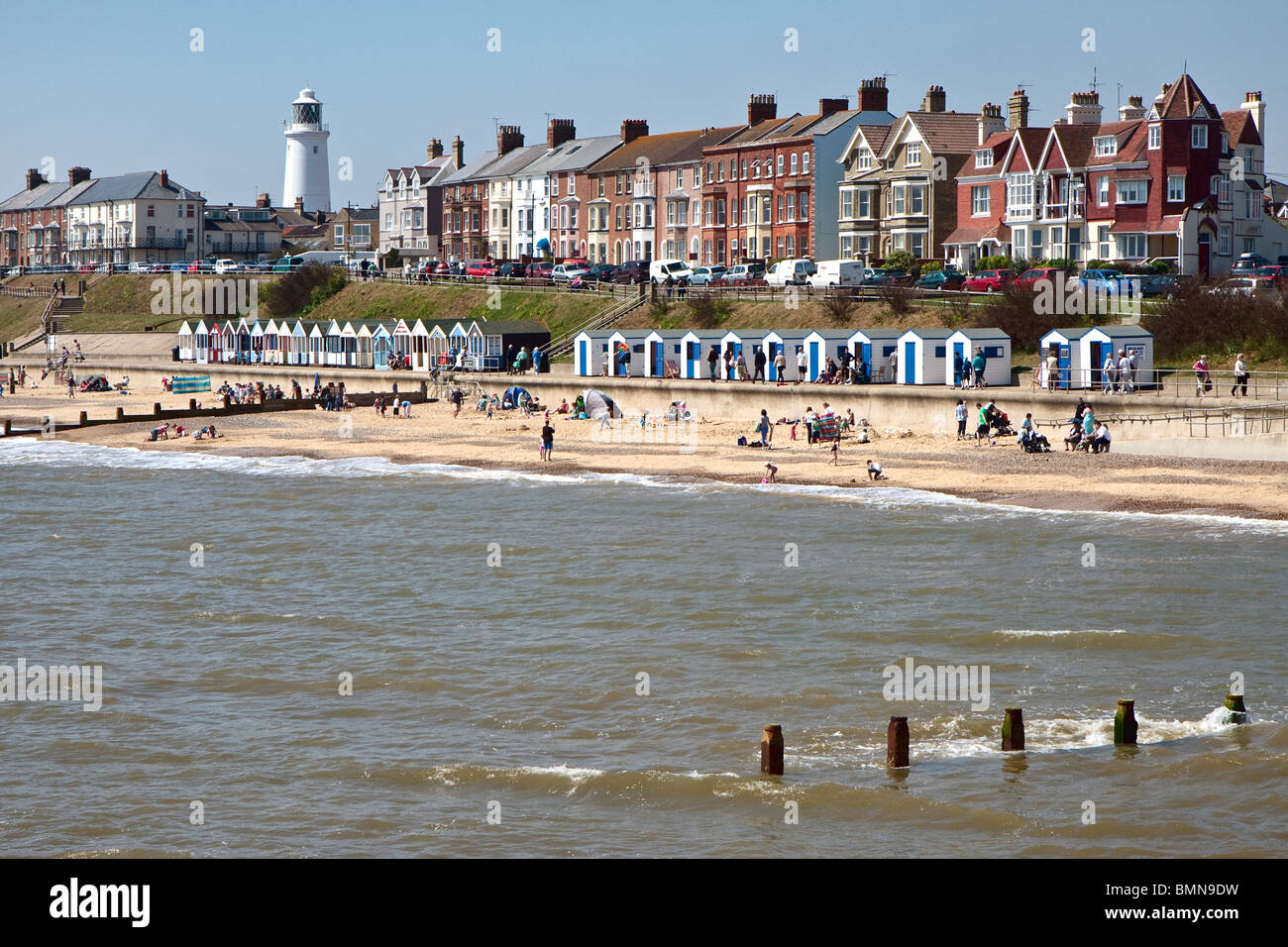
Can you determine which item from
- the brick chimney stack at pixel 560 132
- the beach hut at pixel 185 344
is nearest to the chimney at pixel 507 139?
the brick chimney stack at pixel 560 132

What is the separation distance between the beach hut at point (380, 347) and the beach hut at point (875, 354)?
25987 millimetres

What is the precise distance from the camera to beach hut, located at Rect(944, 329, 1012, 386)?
42.3 metres

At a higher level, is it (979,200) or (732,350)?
(979,200)

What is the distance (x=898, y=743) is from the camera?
49.6 ft

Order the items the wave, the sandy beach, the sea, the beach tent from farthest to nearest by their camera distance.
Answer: the beach tent → the sandy beach → the wave → the sea

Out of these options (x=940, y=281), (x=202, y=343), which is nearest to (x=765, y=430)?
(x=940, y=281)

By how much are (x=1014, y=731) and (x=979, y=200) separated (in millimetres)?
57371

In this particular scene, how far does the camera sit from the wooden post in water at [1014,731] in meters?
15.6

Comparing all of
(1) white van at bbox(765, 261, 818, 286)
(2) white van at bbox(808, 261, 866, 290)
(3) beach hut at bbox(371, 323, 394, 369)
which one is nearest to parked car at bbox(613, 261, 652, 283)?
(1) white van at bbox(765, 261, 818, 286)

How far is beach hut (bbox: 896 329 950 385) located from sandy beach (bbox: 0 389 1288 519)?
8.42 ft

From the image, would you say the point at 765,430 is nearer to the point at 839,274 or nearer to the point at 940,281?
the point at 940,281

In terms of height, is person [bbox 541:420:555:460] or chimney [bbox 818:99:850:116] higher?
chimney [bbox 818:99:850:116]

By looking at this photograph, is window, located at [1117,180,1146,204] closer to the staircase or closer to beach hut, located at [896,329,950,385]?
the staircase
